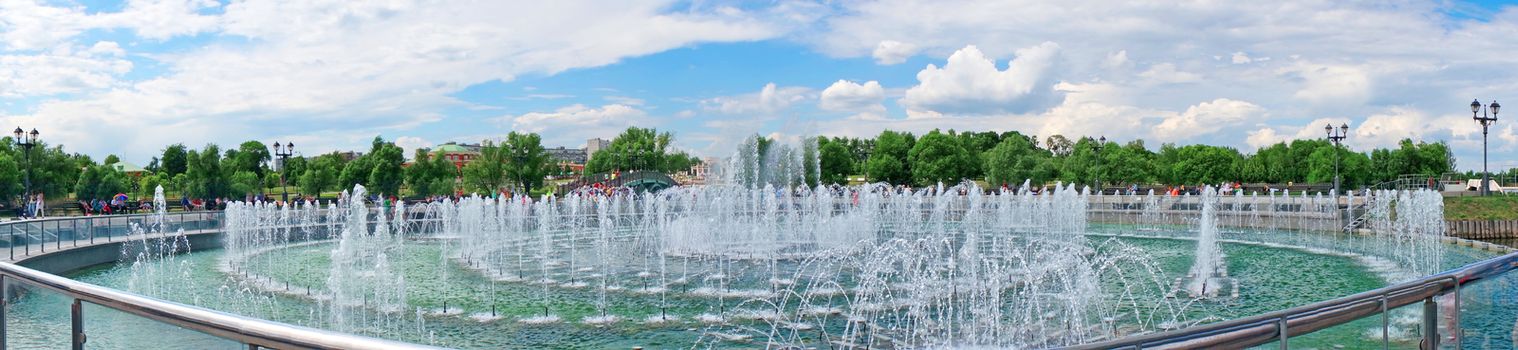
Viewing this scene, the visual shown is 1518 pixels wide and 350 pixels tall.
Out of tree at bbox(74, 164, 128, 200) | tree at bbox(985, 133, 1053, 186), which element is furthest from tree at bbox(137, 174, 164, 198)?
tree at bbox(985, 133, 1053, 186)

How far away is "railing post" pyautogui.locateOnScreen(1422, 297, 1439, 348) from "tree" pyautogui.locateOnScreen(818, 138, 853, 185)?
263 feet

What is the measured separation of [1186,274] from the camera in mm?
18391

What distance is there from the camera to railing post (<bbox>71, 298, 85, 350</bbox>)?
409 centimetres

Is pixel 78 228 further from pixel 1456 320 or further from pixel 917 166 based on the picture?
pixel 917 166

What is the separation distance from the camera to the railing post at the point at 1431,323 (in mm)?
4312

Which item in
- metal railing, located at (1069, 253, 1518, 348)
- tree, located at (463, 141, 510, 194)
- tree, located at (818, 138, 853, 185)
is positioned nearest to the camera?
metal railing, located at (1069, 253, 1518, 348)

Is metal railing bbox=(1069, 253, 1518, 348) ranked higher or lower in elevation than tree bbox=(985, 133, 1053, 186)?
lower

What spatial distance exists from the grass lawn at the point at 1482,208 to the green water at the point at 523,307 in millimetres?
13410

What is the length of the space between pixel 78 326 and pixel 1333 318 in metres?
5.03

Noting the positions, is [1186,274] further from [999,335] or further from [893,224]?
[893,224]

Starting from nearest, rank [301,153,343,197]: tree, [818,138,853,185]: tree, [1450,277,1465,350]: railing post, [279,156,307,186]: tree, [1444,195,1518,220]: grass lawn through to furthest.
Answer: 1. [1450,277,1465,350]: railing post
2. [1444,195,1518,220]: grass lawn
3. [301,153,343,197]: tree
4. [818,138,853,185]: tree
5. [279,156,307,186]: tree

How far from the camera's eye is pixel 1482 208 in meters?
34.2

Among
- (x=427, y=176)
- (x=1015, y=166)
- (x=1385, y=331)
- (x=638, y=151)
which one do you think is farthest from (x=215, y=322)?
(x=638, y=151)

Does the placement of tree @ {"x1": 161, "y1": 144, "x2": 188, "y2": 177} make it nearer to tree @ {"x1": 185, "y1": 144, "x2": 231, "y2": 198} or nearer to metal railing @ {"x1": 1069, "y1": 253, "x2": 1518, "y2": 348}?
tree @ {"x1": 185, "y1": 144, "x2": 231, "y2": 198}
